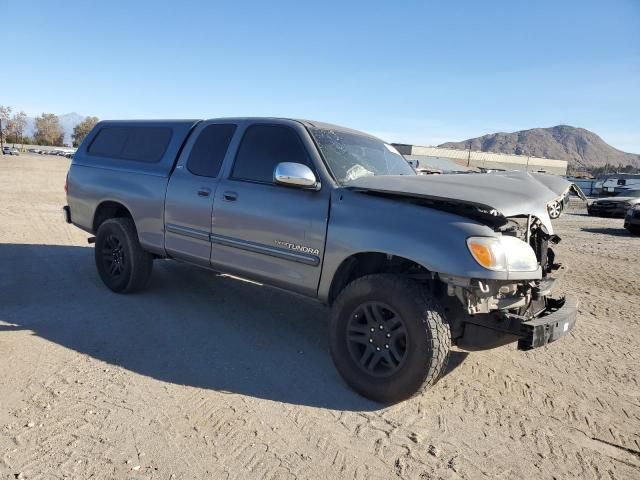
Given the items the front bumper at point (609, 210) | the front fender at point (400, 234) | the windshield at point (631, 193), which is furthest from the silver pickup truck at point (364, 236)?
the windshield at point (631, 193)

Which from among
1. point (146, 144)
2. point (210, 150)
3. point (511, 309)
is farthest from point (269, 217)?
point (146, 144)

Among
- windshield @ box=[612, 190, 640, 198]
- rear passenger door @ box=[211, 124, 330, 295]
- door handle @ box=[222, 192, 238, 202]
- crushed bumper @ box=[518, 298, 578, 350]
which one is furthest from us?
windshield @ box=[612, 190, 640, 198]

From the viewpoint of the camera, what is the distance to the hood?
323 cm

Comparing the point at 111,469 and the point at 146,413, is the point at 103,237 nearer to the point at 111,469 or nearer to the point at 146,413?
the point at 146,413

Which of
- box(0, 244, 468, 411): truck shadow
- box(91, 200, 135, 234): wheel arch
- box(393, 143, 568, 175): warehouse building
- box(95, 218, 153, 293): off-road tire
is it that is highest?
box(393, 143, 568, 175): warehouse building

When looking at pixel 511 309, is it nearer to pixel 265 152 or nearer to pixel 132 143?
pixel 265 152

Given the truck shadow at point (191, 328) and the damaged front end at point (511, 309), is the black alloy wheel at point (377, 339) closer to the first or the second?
the truck shadow at point (191, 328)

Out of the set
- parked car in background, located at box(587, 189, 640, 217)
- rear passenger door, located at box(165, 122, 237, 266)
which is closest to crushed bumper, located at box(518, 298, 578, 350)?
rear passenger door, located at box(165, 122, 237, 266)

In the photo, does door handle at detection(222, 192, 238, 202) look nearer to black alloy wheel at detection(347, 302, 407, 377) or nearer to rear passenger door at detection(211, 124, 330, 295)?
rear passenger door at detection(211, 124, 330, 295)

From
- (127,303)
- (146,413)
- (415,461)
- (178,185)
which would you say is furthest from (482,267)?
(127,303)

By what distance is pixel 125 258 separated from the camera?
17.7 ft

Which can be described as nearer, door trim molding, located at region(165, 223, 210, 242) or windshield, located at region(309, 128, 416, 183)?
windshield, located at region(309, 128, 416, 183)

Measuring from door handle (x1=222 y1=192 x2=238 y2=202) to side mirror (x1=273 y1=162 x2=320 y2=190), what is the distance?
72 cm

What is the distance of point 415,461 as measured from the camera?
2787mm
